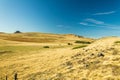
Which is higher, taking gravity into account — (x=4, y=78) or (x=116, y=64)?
(x=116, y=64)

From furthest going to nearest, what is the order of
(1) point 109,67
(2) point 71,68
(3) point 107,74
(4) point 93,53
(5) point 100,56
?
1. (4) point 93,53
2. (5) point 100,56
3. (2) point 71,68
4. (1) point 109,67
5. (3) point 107,74

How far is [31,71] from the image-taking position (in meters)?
18.9

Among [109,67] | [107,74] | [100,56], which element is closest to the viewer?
[107,74]

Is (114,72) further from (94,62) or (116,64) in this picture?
(94,62)

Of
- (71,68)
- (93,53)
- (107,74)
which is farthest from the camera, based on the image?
(93,53)

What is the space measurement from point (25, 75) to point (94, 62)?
6.72 meters

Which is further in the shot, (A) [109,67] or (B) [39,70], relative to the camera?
(B) [39,70]

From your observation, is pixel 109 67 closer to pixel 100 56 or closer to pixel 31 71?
pixel 100 56

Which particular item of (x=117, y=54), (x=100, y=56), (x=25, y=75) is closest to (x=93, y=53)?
(x=100, y=56)

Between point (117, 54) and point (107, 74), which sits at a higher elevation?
point (117, 54)

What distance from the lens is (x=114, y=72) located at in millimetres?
14305

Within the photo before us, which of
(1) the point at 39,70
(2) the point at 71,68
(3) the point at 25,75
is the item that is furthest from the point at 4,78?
(2) the point at 71,68

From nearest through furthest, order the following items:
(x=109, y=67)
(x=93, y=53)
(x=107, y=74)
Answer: (x=107, y=74), (x=109, y=67), (x=93, y=53)

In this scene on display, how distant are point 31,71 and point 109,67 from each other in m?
7.94
